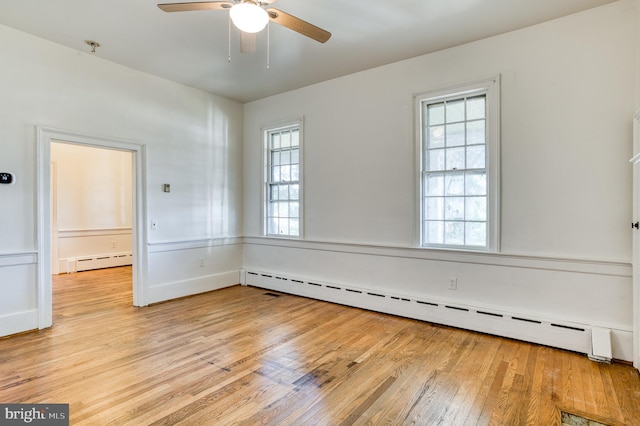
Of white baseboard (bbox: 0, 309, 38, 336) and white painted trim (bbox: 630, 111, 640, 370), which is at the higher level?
white painted trim (bbox: 630, 111, 640, 370)

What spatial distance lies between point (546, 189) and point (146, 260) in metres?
4.65

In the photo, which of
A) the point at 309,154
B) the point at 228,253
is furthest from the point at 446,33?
the point at 228,253

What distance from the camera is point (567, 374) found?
103 inches

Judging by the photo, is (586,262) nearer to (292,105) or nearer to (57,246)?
(292,105)

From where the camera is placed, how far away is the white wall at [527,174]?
2906 mm

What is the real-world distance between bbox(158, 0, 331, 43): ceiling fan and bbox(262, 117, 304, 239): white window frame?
2.43 metres

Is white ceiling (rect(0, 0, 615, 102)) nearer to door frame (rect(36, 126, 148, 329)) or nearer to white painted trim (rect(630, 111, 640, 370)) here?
door frame (rect(36, 126, 148, 329))

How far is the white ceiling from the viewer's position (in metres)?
2.94

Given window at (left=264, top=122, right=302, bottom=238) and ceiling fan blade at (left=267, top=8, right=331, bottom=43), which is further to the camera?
window at (left=264, top=122, right=302, bottom=238)

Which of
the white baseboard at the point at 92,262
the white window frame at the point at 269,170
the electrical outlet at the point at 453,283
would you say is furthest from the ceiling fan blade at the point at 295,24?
the white baseboard at the point at 92,262

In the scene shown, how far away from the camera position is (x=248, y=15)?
2.01 metres

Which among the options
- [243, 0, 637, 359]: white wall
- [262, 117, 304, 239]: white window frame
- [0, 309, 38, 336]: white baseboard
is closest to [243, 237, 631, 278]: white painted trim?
[243, 0, 637, 359]: white wall

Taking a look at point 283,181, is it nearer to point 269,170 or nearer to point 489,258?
point 269,170

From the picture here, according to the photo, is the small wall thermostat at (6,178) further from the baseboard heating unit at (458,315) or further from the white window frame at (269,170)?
the baseboard heating unit at (458,315)
